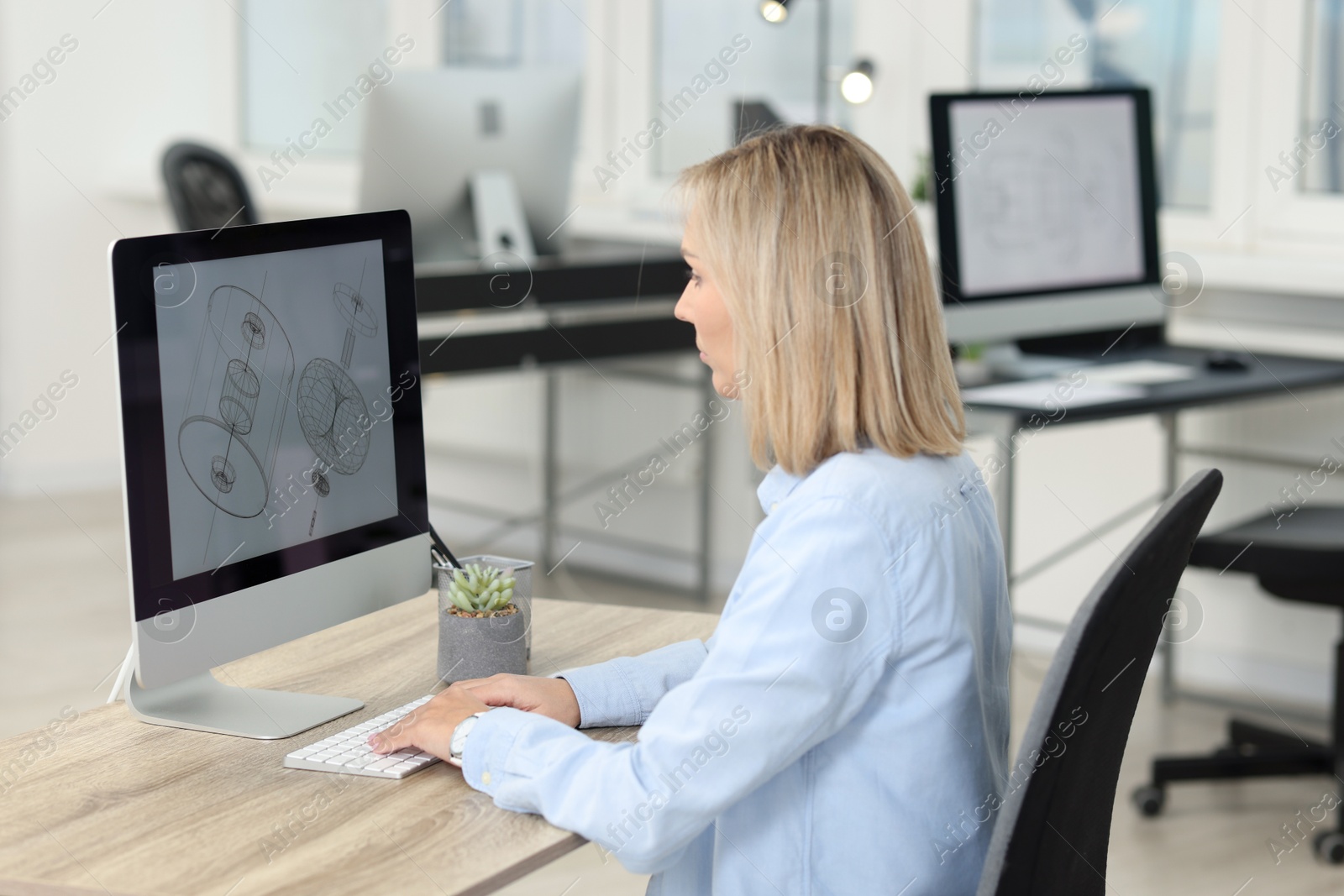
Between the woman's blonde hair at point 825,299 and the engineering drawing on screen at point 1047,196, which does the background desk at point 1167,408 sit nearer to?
the engineering drawing on screen at point 1047,196

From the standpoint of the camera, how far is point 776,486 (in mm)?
1172

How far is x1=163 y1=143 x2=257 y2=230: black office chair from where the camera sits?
12.9ft

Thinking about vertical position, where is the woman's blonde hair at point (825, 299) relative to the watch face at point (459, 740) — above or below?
above

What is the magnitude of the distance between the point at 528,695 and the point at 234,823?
280mm

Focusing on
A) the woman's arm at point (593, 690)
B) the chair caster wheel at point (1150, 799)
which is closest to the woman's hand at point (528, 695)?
the woman's arm at point (593, 690)

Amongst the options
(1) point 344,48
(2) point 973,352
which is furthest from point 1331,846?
(1) point 344,48

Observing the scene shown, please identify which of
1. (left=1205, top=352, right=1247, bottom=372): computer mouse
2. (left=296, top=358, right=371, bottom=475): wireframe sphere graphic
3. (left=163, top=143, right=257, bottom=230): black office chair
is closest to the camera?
(left=296, top=358, right=371, bottom=475): wireframe sphere graphic

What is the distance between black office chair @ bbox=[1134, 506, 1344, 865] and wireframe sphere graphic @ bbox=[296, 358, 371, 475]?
1699 mm

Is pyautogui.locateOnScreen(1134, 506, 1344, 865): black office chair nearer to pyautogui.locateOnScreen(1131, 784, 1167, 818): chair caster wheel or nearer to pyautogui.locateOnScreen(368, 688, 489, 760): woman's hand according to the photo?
pyautogui.locateOnScreen(1131, 784, 1167, 818): chair caster wheel

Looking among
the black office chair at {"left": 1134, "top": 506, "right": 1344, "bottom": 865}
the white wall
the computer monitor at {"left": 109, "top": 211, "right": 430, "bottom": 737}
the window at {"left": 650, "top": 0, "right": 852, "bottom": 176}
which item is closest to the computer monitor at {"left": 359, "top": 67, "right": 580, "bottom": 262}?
the window at {"left": 650, "top": 0, "right": 852, "bottom": 176}

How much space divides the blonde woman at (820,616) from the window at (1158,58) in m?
2.50

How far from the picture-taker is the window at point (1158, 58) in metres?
3.35

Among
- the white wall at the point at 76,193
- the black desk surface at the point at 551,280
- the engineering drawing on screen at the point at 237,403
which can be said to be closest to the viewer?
the engineering drawing on screen at the point at 237,403

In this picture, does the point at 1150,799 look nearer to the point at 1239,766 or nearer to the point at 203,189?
A: the point at 1239,766
